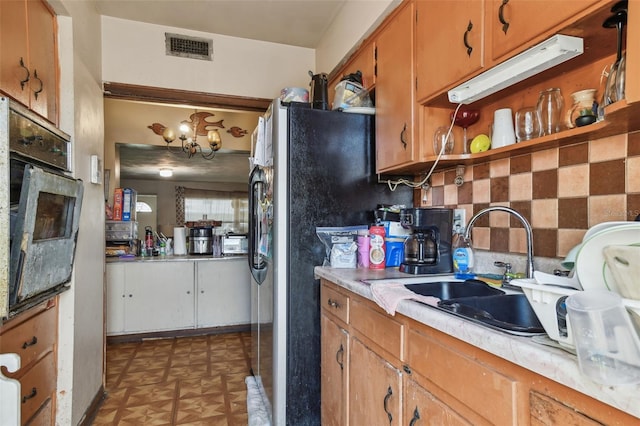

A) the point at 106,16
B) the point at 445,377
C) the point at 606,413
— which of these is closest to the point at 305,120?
the point at 445,377

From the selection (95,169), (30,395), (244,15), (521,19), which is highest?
(244,15)

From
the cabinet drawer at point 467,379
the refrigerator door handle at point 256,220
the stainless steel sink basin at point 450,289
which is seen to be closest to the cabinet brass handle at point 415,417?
the cabinet drawer at point 467,379

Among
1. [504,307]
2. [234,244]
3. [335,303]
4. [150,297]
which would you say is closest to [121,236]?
[150,297]

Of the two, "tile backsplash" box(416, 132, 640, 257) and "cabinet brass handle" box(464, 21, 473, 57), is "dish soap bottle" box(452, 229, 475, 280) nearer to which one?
"tile backsplash" box(416, 132, 640, 257)

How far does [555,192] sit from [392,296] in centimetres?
73

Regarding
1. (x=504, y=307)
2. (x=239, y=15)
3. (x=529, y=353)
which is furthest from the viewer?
(x=239, y=15)

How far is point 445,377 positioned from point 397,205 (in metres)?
1.22

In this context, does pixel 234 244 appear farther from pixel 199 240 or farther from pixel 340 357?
pixel 340 357

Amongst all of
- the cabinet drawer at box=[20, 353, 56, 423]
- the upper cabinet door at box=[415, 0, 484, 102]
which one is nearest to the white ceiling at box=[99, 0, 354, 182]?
the upper cabinet door at box=[415, 0, 484, 102]

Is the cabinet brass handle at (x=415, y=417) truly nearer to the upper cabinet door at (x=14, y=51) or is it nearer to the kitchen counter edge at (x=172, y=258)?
the upper cabinet door at (x=14, y=51)

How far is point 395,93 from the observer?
5.68 ft

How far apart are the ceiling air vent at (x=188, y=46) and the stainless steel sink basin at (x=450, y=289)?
2383mm

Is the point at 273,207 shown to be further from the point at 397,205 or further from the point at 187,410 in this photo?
the point at 187,410

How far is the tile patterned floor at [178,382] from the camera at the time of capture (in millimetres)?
2127
